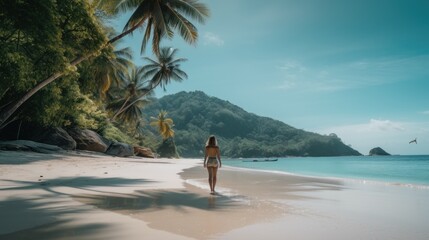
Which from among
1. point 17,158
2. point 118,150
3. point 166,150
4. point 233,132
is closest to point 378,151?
point 233,132

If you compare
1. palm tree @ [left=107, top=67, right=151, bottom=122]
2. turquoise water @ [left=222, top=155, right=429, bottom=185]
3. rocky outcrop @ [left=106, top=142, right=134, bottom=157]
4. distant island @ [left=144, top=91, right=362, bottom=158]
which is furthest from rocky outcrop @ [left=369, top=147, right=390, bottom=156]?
rocky outcrop @ [left=106, top=142, right=134, bottom=157]

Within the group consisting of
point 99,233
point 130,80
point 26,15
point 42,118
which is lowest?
point 99,233

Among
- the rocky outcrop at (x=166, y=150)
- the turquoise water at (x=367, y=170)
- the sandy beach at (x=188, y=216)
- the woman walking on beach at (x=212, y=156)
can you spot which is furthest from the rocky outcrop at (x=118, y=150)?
the rocky outcrop at (x=166, y=150)

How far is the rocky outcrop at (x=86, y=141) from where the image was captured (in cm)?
2586

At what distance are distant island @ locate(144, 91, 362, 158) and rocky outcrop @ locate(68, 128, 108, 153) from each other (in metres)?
103

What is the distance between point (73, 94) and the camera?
19.7m

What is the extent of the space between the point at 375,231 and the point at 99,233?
3.54 m

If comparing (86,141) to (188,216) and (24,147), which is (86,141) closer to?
(24,147)

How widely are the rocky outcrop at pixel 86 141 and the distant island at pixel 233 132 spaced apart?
339 feet

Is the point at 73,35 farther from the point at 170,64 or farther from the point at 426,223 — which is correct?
the point at 170,64

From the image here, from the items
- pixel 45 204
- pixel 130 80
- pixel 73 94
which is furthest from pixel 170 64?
pixel 45 204

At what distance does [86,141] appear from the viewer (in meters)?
26.4

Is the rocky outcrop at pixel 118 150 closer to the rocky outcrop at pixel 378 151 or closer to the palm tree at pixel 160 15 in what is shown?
the palm tree at pixel 160 15

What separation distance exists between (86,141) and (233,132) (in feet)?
450
